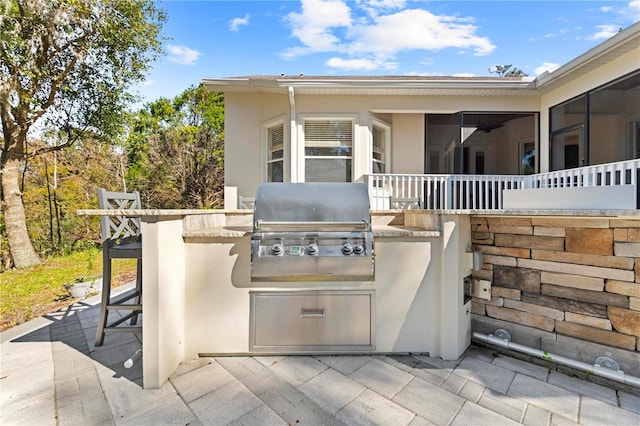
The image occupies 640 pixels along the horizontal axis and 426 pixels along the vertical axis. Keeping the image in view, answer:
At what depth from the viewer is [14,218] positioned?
21.5 ft

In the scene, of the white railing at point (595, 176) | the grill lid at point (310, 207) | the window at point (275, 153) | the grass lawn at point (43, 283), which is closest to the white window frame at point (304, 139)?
the window at point (275, 153)

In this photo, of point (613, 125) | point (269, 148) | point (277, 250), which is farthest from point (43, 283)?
point (613, 125)

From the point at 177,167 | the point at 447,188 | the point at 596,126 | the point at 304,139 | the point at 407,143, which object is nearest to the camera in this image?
the point at 304,139

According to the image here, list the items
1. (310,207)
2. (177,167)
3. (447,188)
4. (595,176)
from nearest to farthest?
(310,207), (595,176), (447,188), (177,167)

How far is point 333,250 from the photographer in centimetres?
218

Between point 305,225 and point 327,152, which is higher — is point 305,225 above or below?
below

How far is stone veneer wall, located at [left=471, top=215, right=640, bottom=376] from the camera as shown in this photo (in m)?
1.89

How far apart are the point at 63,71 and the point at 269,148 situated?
537 centimetres

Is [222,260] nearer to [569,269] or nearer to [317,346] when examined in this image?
[317,346]

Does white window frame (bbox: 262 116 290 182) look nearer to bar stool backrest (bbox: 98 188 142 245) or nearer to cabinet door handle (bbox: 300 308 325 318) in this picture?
bar stool backrest (bbox: 98 188 142 245)

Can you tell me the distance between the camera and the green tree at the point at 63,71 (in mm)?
5809

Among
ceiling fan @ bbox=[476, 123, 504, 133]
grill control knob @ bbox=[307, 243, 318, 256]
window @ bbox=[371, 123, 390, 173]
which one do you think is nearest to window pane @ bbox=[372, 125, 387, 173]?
window @ bbox=[371, 123, 390, 173]

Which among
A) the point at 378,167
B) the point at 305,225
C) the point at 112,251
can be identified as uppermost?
the point at 378,167

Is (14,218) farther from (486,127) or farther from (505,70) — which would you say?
(505,70)
